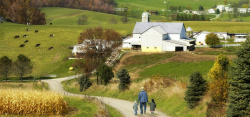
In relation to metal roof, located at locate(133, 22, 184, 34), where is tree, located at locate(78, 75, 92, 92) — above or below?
below

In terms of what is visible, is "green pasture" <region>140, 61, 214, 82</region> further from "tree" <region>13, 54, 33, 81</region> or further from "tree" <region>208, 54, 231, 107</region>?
"tree" <region>208, 54, 231, 107</region>

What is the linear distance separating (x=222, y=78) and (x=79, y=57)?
5762 cm

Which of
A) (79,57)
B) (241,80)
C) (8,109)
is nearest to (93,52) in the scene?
(79,57)

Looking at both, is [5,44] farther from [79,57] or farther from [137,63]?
[137,63]

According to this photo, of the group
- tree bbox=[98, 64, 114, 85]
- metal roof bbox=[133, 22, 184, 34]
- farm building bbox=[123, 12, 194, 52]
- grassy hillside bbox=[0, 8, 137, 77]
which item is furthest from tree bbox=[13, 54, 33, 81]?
metal roof bbox=[133, 22, 184, 34]

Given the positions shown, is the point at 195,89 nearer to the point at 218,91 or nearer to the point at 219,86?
the point at 219,86

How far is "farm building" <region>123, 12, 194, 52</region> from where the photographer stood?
262ft

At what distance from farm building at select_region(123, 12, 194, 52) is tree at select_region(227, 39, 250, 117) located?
54.4 meters

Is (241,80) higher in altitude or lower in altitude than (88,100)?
higher

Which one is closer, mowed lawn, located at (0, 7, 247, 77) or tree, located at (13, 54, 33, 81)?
tree, located at (13, 54, 33, 81)

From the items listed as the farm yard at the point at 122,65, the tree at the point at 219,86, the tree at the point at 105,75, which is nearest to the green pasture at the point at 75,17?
the farm yard at the point at 122,65

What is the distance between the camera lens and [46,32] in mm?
111375

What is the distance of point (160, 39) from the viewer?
81.2m

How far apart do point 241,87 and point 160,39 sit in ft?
191
